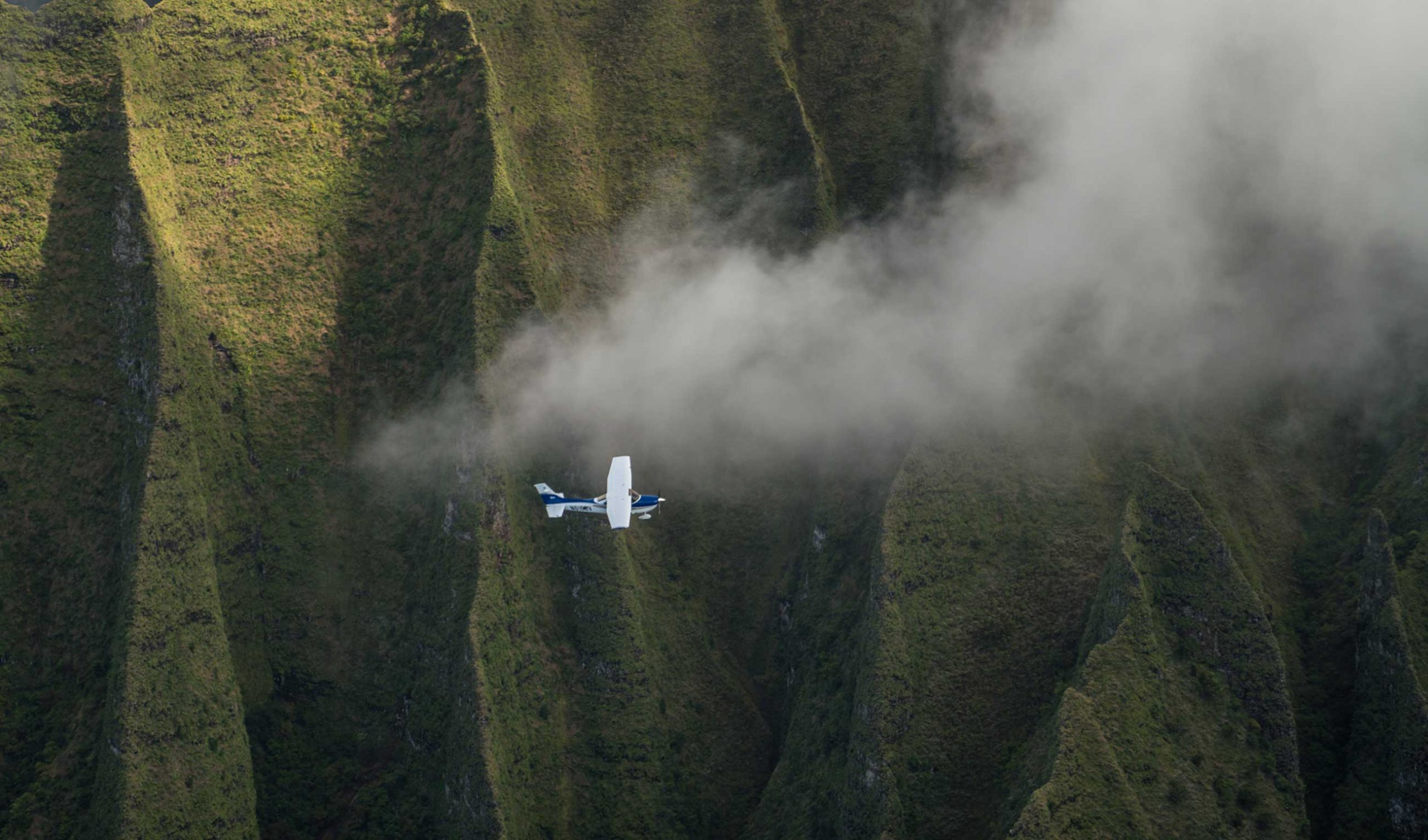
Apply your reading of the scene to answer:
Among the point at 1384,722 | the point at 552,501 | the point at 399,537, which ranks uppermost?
the point at 399,537

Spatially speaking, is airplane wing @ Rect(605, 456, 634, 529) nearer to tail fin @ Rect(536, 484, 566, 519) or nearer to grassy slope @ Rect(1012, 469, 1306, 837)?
tail fin @ Rect(536, 484, 566, 519)

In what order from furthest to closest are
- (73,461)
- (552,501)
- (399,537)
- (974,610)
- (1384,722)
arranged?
1. (399,537)
2. (73,461)
3. (552,501)
4. (974,610)
5. (1384,722)

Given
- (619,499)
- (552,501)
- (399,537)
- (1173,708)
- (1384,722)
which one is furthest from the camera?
(399,537)

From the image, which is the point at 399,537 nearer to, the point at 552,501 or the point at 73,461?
the point at 552,501

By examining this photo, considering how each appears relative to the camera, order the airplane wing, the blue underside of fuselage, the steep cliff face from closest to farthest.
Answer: the steep cliff face, the airplane wing, the blue underside of fuselage

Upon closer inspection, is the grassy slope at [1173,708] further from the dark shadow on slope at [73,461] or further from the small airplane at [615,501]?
the dark shadow on slope at [73,461]

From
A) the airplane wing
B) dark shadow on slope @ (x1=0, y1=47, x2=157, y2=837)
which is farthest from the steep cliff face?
dark shadow on slope @ (x1=0, y1=47, x2=157, y2=837)

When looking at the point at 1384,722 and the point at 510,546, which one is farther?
the point at 510,546

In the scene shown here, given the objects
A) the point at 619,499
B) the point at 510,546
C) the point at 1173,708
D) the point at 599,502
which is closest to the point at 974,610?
the point at 1173,708
